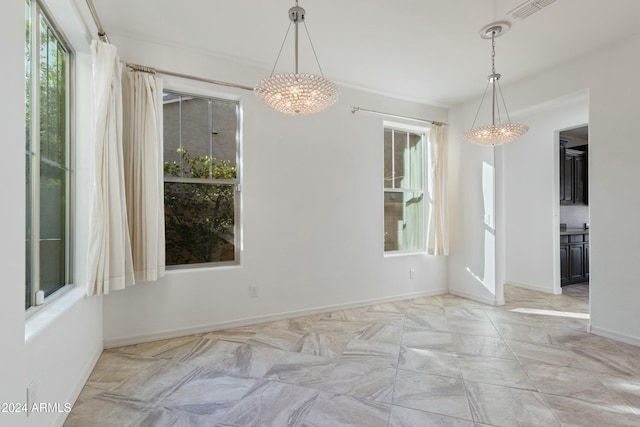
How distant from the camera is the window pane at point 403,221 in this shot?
4.64 metres

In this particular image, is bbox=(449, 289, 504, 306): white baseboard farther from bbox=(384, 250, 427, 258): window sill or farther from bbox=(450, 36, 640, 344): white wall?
bbox=(450, 36, 640, 344): white wall

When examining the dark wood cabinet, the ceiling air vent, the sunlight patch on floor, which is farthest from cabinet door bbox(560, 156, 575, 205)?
the ceiling air vent

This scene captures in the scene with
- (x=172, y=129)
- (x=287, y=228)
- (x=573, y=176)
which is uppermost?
(x=172, y=129)

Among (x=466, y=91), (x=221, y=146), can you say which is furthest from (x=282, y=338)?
(x=466, y=91)

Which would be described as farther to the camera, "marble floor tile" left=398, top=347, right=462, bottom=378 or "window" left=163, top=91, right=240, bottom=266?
"window" left=163, top=91, right=240, bottom=266

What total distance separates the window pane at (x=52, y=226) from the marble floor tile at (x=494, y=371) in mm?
2935

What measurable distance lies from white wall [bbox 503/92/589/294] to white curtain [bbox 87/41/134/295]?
16.2ft

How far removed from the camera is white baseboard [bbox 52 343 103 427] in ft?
6.06

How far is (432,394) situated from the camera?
2.18m

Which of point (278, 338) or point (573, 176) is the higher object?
point (573, 176)

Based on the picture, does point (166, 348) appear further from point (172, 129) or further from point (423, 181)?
point (423, 181)

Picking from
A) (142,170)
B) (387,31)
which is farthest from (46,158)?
(387,31)

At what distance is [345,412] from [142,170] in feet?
8.30

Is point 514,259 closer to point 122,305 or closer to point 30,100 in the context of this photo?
point 122,305
